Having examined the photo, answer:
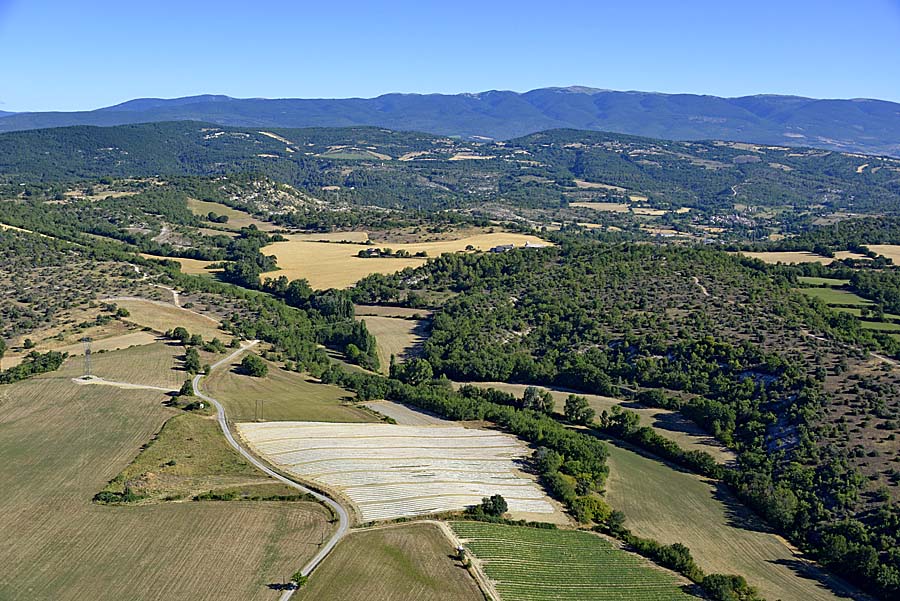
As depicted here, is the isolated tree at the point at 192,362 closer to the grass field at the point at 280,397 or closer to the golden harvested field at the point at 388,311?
the grass field at the point at 280,397

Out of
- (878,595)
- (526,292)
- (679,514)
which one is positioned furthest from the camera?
(526,292)

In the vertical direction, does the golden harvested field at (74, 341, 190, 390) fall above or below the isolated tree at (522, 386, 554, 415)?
above

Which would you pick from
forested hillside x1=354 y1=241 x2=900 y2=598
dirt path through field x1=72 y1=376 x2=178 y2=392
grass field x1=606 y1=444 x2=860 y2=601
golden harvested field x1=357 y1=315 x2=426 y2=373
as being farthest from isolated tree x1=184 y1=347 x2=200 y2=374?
grass field x1=606 y1=444 x2=860 y2=601

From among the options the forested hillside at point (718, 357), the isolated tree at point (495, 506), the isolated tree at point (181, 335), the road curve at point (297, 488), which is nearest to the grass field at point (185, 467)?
the road curve at point (297, 488)

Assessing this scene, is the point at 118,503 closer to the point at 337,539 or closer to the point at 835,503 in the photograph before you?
the point at 337,539

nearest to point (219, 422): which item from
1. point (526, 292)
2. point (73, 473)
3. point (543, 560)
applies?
point (73, 473)

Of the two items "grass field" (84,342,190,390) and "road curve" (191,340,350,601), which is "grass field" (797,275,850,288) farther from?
"grass field" (84,342,190,390)
